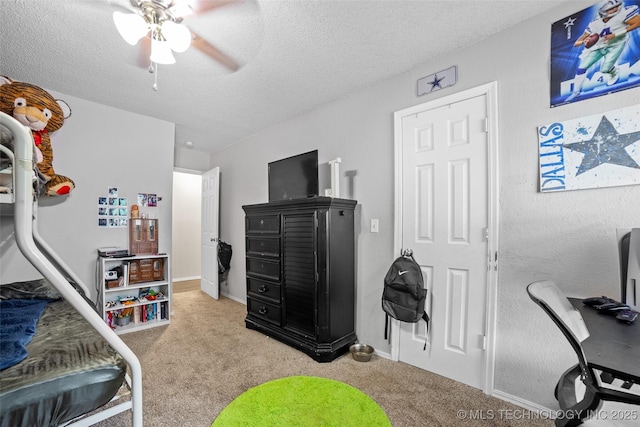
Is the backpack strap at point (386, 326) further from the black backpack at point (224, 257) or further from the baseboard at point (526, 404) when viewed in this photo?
the black backpack at point (224, 257)

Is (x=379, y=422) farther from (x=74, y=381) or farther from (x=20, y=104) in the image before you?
(x=20, y=104)

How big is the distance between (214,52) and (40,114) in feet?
5.36

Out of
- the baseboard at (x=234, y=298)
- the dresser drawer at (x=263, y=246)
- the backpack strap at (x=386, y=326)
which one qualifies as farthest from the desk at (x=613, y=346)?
the baseboard at (x=234, y=298)

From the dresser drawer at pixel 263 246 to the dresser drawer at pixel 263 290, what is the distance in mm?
292

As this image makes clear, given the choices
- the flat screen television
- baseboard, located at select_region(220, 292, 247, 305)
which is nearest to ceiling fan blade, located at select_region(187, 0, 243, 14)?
the flat screen television

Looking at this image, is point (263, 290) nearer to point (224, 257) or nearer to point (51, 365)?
point (224, 257)

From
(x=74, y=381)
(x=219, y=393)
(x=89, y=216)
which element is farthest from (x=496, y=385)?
(x=89, y=216)

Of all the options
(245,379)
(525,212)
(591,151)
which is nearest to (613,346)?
(525,212)

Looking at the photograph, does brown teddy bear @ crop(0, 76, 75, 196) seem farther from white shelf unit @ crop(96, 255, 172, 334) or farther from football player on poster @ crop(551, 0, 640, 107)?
football player on poster @ crop(551, 0, 640, 107)

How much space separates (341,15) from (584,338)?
76.8 inches

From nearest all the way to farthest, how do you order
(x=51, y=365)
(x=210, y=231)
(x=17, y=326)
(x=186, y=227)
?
(x=51, y=365)
(x=17, y=326)
(x=210, y=231)
(x=186, y=227)

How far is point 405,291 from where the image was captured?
2.08 meters

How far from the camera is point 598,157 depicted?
149 cm

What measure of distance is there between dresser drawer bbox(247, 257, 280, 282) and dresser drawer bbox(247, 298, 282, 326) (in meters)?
0.28
